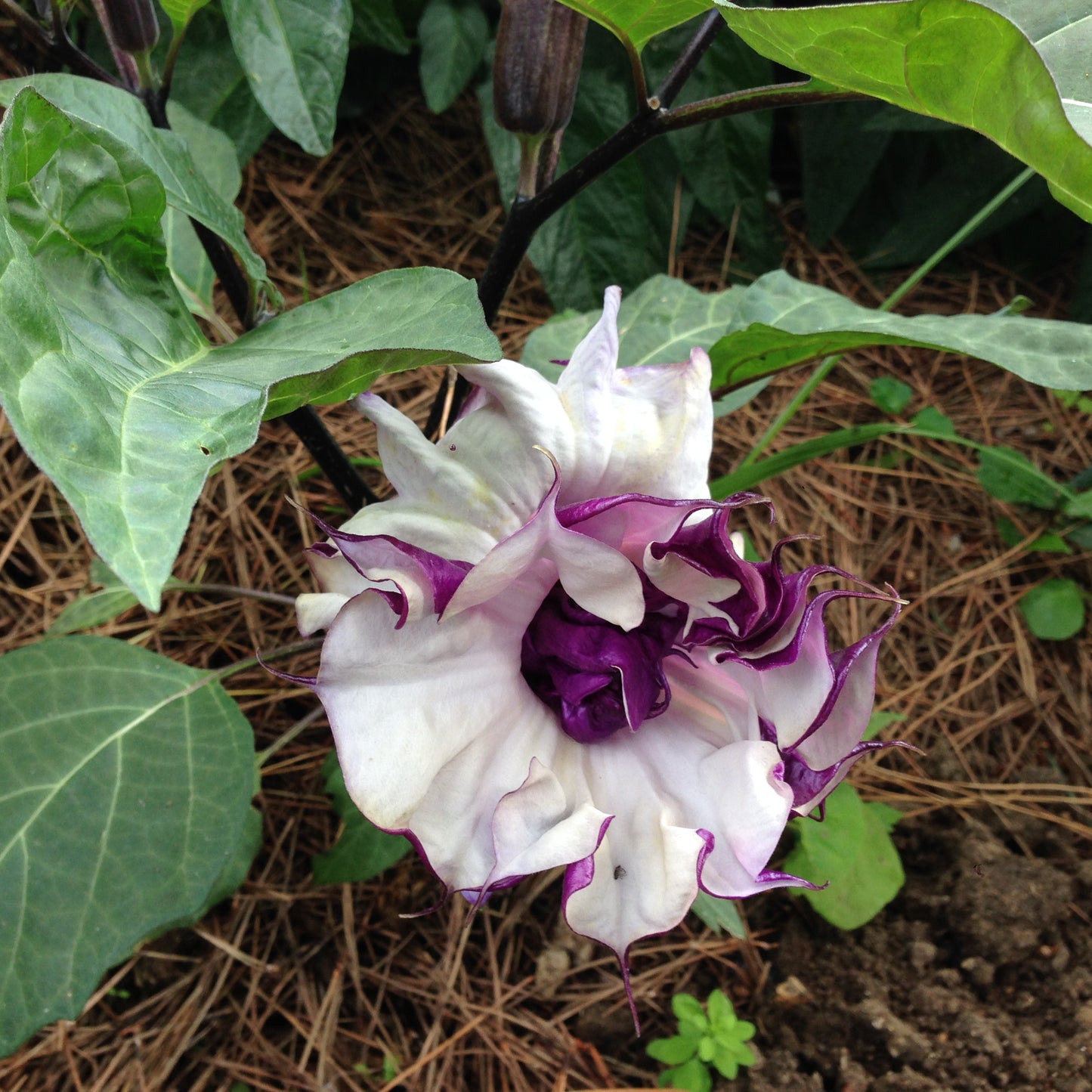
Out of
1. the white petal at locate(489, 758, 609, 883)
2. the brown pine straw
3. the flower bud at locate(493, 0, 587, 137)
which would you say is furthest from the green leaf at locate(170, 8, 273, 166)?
the white petal at locate(489, 758, 609, 883)

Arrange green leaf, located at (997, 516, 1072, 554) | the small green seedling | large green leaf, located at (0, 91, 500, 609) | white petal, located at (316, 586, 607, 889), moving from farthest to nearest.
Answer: green leaf, located at (997, 516, 1072, 554) → the small green seedling → white petal, located at (316, 586, 607, 889) → large green leaf, located at (0, 91, 500, 609)

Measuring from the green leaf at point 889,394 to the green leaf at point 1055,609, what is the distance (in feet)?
0.93

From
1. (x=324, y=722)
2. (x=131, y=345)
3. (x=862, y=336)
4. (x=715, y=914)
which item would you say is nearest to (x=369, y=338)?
(x=131, y=345)

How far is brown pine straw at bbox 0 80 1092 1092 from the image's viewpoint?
2.78 ft

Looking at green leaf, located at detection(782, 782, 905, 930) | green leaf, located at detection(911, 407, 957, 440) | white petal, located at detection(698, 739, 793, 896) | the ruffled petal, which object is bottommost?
green leaf, located at detection(782, 782, 905, 930)

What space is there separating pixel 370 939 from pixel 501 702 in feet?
1.68

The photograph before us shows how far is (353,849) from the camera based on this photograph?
2.56 ft

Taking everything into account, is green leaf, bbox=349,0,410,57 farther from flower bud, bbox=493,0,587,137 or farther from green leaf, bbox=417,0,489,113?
flower bud, bbox=493,0,587,137

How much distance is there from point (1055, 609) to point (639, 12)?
3.01 feet

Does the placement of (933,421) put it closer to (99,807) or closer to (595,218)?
(595,218)

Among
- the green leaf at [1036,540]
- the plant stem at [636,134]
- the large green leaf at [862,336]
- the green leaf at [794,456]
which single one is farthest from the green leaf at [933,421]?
the plant stem at [636,134]

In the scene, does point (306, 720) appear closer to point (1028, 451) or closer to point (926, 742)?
point (926, 742)

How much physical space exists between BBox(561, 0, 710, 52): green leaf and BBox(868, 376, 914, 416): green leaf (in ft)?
2.60

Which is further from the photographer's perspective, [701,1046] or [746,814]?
[701,1046]
